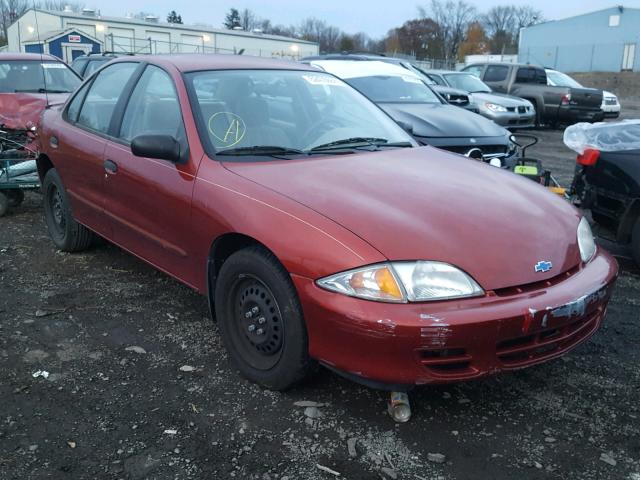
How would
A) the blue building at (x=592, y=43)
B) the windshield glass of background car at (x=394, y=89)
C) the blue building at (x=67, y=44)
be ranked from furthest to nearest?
the blue building at (x=592, y=43)
the blue building at (x=67, y=44)
the windshield glass of background car at (x=394, y=89)

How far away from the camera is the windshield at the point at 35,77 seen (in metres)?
8.24

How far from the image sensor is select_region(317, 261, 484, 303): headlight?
97.8 inches

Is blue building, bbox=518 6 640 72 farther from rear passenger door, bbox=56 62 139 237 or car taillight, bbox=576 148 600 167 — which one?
rear passenger door, bbox=56 62 139 237

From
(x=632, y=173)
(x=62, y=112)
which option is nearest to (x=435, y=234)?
(x=632, y=173)

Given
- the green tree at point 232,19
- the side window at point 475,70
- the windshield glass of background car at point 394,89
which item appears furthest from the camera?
the green tree at point 232,19

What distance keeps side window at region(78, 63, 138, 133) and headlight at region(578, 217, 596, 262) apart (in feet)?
9.96

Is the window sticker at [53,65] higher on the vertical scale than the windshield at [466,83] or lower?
higher

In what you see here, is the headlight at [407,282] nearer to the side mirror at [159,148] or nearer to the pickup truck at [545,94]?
the side mirror at [159,148]

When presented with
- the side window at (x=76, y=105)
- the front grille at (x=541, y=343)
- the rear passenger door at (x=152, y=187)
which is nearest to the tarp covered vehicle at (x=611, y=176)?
the front grille at (x=541, y=343)

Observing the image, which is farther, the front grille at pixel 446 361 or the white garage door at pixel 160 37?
the white garage door at pixel 160 37

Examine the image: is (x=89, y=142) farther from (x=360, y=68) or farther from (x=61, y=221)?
(x=360, y=68)

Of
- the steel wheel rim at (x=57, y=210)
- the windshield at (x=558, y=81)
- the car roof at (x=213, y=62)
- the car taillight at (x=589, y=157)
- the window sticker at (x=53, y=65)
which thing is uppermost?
the car roof at (x=213, y=62)

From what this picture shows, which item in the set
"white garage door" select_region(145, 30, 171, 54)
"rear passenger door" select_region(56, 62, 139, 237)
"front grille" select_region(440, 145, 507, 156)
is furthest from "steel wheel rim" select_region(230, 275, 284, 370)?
"white garage door" select_region(145, 30, 171, 54)

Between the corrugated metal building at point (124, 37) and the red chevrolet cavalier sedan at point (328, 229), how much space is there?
31054 millimetres
